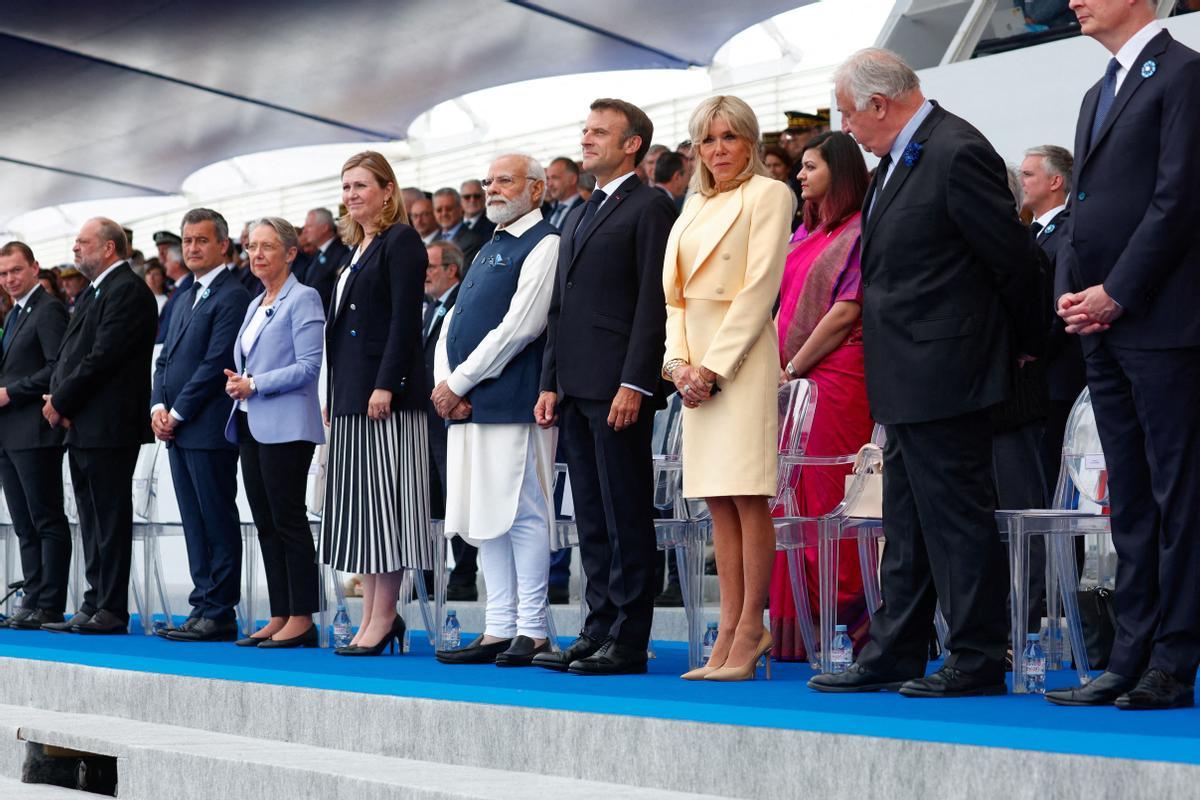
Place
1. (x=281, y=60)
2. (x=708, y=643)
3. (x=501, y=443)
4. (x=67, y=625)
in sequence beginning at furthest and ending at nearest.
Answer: (x=281, y=60)
(x=67, y=625)
(x=501, y=443)
(x=708, y=643)

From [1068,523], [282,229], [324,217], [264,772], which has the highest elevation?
[324,217]

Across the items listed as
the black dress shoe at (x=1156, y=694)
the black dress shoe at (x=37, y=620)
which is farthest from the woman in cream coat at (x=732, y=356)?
the black dress shoe at (x=37, y=620)

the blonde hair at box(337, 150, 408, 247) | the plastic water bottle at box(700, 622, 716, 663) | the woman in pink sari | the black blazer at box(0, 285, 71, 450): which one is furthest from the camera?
the black blazer at box(0, 285, 71, 450)

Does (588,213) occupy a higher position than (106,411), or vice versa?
(588,213)

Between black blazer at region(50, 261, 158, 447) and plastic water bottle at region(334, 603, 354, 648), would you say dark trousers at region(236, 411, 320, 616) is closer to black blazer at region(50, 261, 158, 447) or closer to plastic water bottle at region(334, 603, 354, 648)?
plastic water bottle at region(334, 603, 354, 648)

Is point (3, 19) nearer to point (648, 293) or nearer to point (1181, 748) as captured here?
point (648, 293)

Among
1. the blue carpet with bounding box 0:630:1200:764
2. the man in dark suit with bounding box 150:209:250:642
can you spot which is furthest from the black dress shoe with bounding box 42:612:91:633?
the blue carpet with bounding box 0:630:1200:764

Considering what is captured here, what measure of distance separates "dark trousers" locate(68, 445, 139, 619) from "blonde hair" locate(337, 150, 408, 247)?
1607 millimetres

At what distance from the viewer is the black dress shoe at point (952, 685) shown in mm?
3238

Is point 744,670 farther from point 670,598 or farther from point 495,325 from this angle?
point 670,598

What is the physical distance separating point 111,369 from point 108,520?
58 cm

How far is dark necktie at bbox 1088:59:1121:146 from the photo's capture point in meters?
3.19

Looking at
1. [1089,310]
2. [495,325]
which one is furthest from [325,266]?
[1089,310]

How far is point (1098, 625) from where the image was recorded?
14.2 ft
